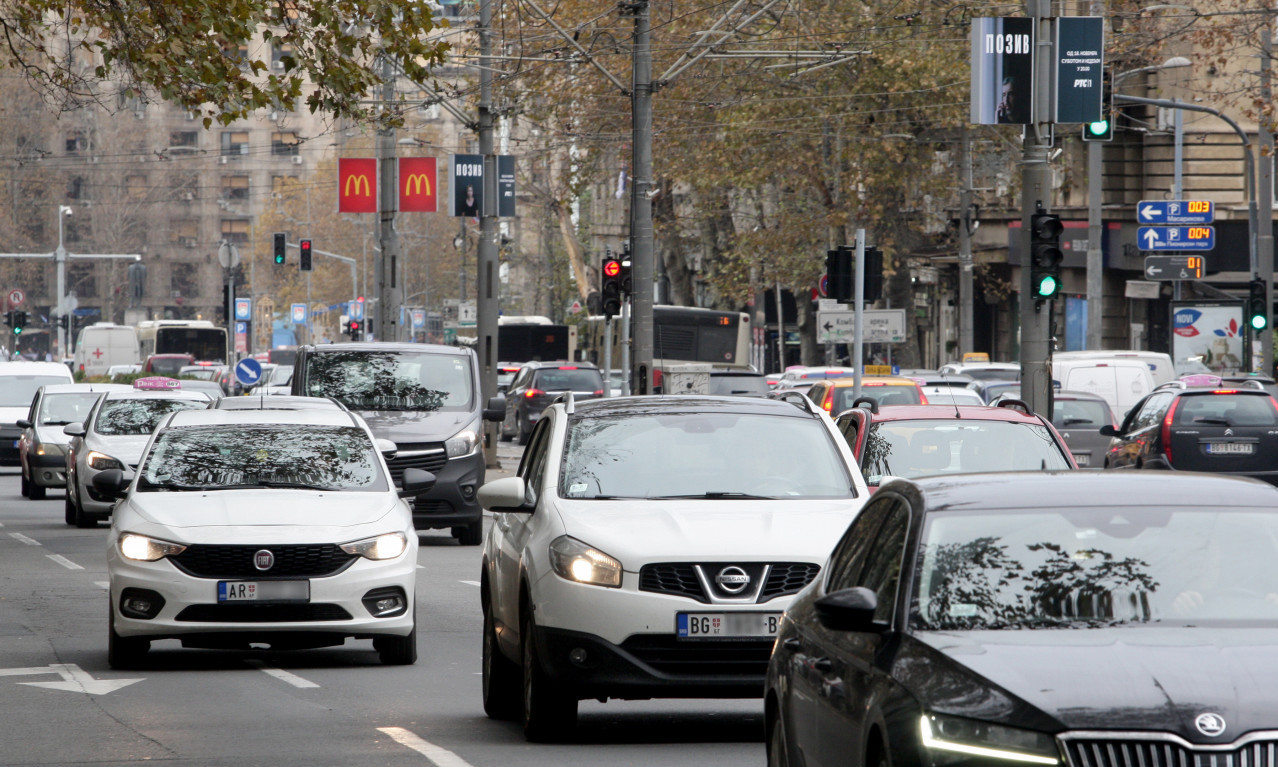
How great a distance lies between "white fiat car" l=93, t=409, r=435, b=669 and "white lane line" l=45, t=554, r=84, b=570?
23.1 feet

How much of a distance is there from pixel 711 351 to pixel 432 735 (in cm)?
4287

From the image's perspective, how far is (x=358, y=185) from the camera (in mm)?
34000

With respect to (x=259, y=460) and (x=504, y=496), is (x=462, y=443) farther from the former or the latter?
(x=504, y=496)

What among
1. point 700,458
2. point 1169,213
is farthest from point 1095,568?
point 1169,213

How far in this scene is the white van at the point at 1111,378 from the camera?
35250 mm

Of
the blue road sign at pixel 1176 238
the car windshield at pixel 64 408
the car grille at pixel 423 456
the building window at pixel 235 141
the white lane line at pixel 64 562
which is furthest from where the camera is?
the building window at pixel 235 141

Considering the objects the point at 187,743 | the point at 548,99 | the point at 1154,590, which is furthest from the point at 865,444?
the point at 548,99

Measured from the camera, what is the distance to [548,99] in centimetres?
4722

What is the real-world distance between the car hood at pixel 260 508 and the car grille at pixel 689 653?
11.1 ft

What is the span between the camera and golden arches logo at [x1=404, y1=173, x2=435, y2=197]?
111 feet

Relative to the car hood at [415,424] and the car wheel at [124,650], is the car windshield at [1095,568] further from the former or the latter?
the car hood at [415,424]

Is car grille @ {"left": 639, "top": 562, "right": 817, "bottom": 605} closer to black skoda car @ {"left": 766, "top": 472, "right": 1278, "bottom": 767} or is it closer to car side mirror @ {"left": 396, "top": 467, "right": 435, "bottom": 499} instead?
black skoda car @ {"left": 766, "top": 472, "right": 1278, "bottom": 767}

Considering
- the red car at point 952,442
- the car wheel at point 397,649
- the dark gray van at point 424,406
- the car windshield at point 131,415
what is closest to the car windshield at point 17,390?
the car windshield at point 131,415

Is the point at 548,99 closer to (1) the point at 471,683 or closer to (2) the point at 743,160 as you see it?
(2) the point at 743,160
